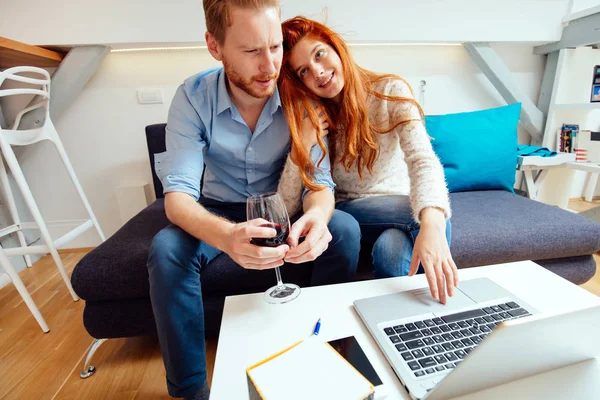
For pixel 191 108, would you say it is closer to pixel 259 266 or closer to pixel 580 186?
pixel 259 266

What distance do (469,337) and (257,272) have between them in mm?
637

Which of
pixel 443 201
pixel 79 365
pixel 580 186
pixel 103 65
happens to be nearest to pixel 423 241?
pixel 443 201

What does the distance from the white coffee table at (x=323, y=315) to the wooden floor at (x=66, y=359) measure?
22.5 inches

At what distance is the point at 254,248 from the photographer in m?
0.60

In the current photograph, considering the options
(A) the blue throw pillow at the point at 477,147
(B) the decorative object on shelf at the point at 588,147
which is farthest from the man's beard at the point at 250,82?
(B) the decorative object on shelf at the point at 588,147

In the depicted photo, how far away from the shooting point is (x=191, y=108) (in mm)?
985

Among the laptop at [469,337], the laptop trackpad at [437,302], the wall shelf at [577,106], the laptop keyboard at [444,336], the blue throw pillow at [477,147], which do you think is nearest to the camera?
the laptop at [469,337]

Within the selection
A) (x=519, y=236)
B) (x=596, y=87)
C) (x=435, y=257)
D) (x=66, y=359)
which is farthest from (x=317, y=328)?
(x=596, y=87)

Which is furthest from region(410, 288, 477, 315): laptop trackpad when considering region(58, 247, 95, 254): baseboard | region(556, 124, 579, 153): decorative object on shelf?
region(58, 247, 95, 254): baseboard

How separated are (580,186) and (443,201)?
2.32m

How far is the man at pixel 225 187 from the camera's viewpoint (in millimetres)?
723

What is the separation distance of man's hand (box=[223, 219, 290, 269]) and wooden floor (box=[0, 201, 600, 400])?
62 centimetres

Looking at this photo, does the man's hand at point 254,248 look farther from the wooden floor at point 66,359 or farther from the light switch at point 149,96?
the light switch at point 149,96

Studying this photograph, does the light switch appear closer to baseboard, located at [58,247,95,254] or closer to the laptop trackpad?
baseboard, located at [58,247,95,254]
